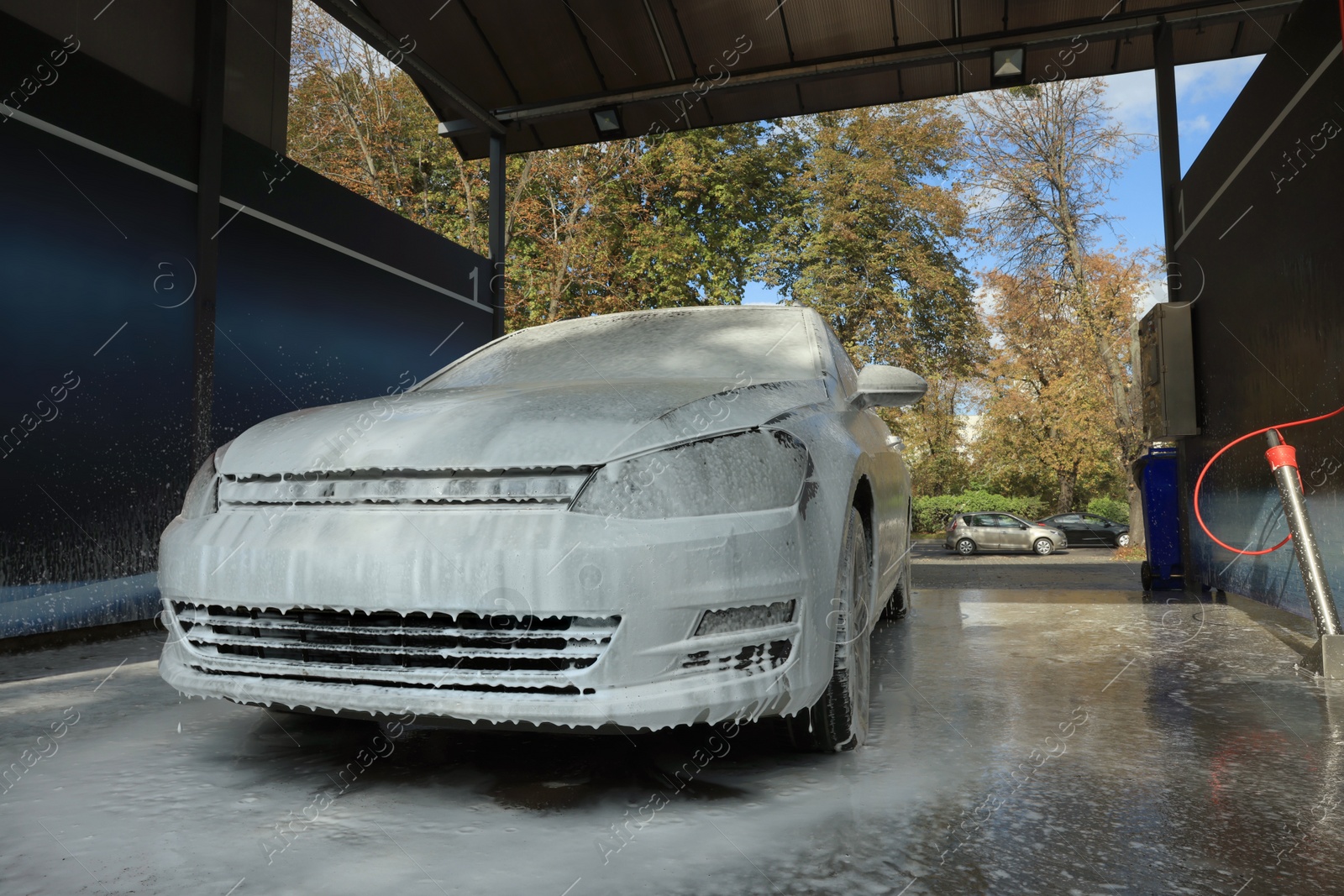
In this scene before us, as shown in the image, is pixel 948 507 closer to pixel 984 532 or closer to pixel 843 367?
pixel 984 532

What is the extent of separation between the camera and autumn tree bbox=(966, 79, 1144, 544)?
24.4m

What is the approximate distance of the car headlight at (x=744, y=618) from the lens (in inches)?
85.4

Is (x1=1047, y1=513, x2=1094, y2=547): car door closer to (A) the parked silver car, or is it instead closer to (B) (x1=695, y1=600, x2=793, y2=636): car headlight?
(A) the parked silver car

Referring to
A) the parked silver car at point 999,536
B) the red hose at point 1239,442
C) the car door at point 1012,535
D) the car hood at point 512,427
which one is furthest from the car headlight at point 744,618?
the car door at point 1012,535

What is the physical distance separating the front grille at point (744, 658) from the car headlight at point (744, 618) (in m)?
0.05

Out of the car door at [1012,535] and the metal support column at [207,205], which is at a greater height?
the metal support column at [207,205]

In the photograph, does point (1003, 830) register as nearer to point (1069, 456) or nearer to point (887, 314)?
point (887, 314)

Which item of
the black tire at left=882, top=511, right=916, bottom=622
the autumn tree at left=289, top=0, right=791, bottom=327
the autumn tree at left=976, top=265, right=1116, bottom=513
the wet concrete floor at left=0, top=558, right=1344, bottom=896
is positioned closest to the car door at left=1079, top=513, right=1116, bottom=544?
the autumn tree at left=976, top=265, right=1116, bottom=513

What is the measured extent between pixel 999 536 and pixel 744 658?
24406 mm

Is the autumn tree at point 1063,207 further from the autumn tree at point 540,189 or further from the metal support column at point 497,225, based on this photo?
the metal support column at point 497,225

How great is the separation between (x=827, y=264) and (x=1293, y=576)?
2133 centimetres

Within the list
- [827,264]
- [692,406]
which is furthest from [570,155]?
[692,406]

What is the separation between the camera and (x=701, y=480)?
224cm

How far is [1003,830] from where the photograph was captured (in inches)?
82.3
